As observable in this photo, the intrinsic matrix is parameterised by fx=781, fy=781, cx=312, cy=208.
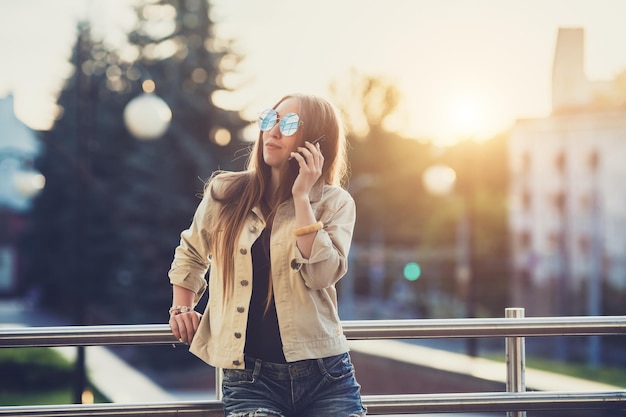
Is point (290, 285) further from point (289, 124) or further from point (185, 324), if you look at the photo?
point (289, 124)

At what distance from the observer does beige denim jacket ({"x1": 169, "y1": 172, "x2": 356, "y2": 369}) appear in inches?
93.7

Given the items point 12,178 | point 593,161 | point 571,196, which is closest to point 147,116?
point 12,178

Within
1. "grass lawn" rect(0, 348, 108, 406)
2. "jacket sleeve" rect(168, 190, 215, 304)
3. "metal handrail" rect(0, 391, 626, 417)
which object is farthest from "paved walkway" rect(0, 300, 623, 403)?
"jacket sleeve" rect(168, 190, 215, 304)

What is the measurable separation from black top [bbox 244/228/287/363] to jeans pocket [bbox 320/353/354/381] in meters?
0.13

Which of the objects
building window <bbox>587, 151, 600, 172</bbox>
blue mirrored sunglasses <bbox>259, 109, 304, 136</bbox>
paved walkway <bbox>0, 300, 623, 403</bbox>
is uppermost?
building window <bbox>587, 151, 600, 172</bbox>

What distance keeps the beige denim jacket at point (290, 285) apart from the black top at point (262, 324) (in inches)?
1.3

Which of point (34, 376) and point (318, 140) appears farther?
point (34, 376)

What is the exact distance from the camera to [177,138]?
23078 millimetres

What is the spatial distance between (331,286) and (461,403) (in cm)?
88

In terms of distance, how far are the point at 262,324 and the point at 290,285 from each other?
0.50 ft

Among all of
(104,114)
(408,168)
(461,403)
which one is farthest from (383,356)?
(408,168)

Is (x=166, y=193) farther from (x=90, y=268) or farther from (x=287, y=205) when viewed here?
(x=287, y=205)

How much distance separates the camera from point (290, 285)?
2408 millimetres

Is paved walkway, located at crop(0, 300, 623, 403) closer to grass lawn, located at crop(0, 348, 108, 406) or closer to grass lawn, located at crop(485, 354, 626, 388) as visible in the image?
grass lawn, located at crop(0, 348, 108, 406)
